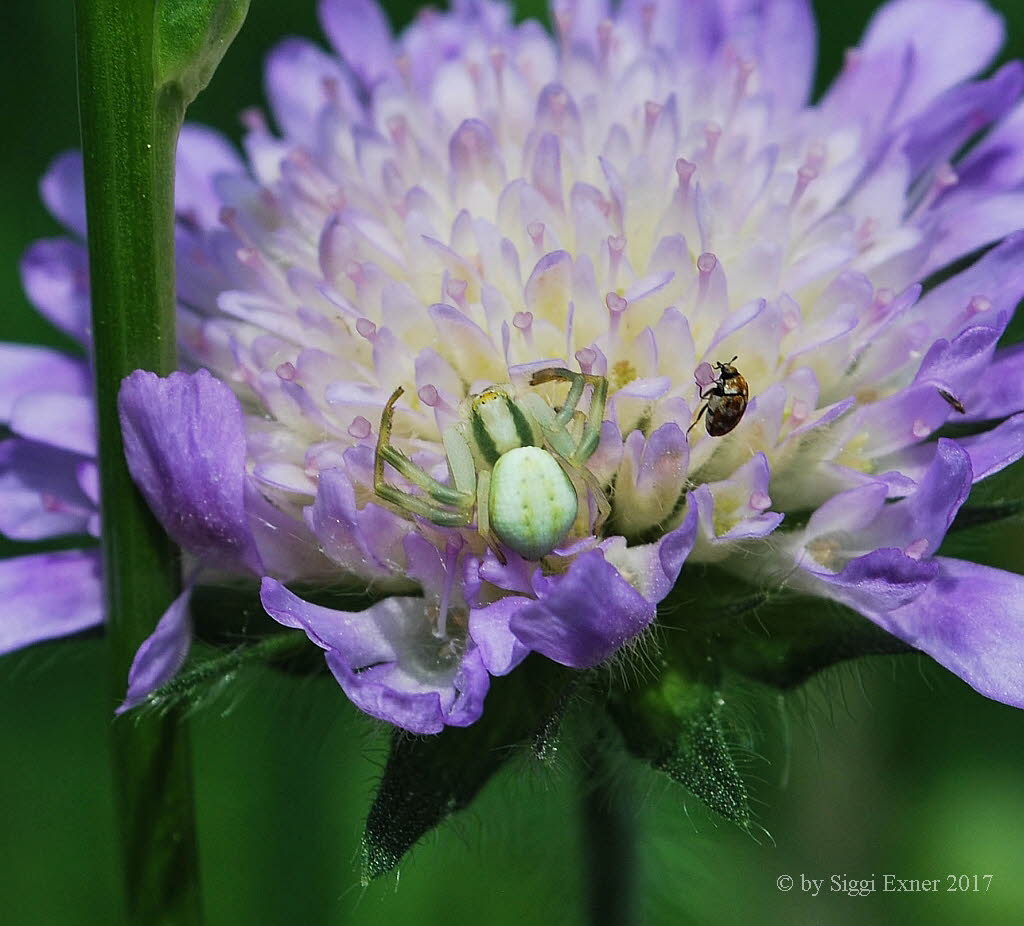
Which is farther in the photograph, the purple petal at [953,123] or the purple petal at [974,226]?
the purple petal at [953,123]

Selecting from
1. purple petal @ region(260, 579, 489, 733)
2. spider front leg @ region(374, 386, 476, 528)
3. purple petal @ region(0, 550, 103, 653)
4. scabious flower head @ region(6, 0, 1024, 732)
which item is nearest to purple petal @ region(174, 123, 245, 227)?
scabious flower head @ region(6, 0, 1024, 732)

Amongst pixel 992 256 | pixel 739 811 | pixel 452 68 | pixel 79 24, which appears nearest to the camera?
pixel 79 24

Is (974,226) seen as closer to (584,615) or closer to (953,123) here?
(953,123)

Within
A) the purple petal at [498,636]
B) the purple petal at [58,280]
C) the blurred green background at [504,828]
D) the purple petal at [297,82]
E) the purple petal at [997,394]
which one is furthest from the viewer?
the blurred green background at [504,828]

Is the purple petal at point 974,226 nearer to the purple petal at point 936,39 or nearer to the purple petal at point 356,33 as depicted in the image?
the purple petal at point 936,39

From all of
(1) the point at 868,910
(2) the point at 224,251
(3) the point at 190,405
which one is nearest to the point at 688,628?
(3) the point at 190,405

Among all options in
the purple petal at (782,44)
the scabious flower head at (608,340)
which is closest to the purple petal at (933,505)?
the scabious flower head at (608,340)

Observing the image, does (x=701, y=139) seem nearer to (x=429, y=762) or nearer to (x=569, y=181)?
(x=569, y=181)

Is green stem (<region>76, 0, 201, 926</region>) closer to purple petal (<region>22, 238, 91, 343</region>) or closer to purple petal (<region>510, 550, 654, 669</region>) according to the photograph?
purple petal (<region>510, 550, 654, 669</region>)
